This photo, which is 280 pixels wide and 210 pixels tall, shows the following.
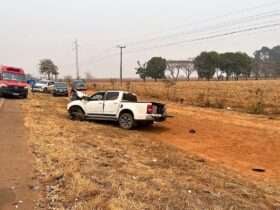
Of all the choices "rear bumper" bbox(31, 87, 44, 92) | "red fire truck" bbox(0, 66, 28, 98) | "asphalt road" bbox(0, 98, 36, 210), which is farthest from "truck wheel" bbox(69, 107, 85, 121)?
"rear bumper" bbox(31, 87, 44, 92)

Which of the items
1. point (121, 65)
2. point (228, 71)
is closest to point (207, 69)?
point (228, 71)

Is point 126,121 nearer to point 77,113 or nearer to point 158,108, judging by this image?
point 158,108

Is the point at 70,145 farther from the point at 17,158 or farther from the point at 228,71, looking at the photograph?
the point at 228,71

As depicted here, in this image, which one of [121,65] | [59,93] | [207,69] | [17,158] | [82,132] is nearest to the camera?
[17,158]

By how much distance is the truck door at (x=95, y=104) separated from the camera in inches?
913

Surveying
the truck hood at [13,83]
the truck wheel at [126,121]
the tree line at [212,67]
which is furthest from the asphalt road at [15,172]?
the tree line at [212,67]

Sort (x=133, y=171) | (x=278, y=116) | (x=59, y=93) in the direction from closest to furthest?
(x=133, y=171) → (x=278, y=116) → (x=59, y=93)

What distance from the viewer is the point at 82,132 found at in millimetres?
18469

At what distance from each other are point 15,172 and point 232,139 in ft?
37.8

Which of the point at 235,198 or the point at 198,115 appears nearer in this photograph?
the point at 235,198

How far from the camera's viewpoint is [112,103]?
2261 cm

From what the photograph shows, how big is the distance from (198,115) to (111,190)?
20.3 meters

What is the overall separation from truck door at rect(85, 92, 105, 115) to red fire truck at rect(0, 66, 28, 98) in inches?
738

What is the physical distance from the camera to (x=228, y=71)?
439 ft
